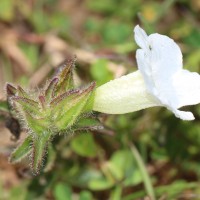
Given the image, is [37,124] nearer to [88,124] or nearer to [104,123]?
[88,124]

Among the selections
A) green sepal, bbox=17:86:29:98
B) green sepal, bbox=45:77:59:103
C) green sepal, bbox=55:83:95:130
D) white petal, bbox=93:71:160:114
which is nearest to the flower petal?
white petal, bbox=93:71:160:114

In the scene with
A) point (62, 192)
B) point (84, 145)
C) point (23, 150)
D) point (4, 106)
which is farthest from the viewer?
point (84, 145)

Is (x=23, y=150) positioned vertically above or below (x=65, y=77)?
below

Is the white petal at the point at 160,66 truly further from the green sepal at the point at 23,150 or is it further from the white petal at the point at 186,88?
the green sepal at the point at 23,150

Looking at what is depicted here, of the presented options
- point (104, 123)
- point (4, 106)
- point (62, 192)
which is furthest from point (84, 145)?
point (4, 106)

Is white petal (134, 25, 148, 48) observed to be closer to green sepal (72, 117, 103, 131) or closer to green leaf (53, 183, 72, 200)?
green sepal (72, 117, 103, 131)

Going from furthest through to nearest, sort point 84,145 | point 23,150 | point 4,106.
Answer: point 84,145, point 4,106, point 23,150

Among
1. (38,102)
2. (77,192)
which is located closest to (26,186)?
(77,192)

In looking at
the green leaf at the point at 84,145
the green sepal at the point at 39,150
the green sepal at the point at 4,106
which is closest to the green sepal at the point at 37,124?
the green sepal at the point at 39,150
